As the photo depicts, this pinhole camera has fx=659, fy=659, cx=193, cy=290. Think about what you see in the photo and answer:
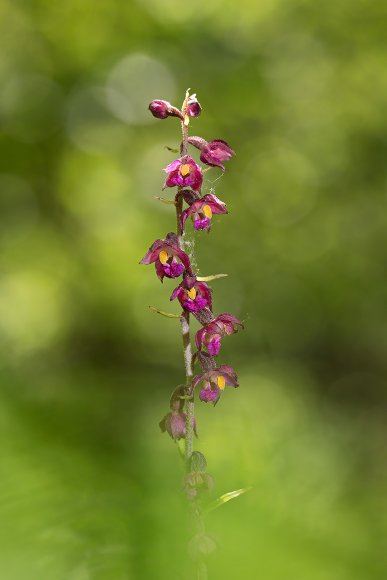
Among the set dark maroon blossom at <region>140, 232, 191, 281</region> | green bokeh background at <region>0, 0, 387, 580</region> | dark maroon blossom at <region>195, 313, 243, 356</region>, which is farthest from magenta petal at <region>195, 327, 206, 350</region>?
green bokeh background at <region>0, 0, 387, 580</region>

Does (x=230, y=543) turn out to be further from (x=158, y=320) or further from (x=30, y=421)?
(x=158, y=320)

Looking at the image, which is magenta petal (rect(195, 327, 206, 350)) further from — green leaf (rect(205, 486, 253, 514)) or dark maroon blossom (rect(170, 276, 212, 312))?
green leaf (rect(205, 486, 253, 514))

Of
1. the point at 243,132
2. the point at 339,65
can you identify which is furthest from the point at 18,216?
the point at 339,65

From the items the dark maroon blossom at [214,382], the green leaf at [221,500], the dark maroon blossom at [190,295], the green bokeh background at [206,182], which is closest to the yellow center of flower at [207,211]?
the dark maroon blossom at [190,295]

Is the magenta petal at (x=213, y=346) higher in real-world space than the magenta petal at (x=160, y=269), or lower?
lower

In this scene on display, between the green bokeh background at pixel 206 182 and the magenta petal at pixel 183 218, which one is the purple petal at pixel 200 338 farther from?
the green bokeh background at pixel 206 182

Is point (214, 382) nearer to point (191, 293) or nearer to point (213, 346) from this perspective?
point (213, 346)
